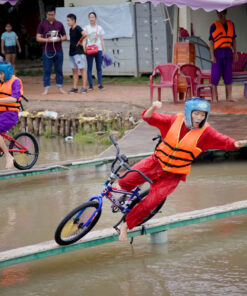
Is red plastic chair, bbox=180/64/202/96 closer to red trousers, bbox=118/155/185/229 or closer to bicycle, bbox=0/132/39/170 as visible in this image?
bicycle, bbox=0/132/39/170

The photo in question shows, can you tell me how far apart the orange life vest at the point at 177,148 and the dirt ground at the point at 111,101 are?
6.78 m

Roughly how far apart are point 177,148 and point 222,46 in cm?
769

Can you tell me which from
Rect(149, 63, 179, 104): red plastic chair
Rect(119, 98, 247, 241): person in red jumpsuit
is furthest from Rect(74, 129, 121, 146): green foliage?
Rect(119, 98, 247, 241): person in red jumpsuit

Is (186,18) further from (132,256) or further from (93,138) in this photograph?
(132,256)

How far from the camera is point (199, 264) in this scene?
7180mm

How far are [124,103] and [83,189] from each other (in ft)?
16.4

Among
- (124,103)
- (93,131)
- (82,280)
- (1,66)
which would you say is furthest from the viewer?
(124,103)

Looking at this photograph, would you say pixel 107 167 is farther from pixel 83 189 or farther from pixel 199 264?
pixel 199 264

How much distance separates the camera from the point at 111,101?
1541 cm

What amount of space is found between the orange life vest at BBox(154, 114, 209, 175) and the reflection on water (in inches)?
41.4

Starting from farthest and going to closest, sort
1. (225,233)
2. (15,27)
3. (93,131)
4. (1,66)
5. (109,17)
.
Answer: (15,27) < (109,17) < (93,131) < (1,66) < (225,233)

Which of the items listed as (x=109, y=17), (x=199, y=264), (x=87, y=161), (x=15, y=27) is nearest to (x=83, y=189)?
(x=87, y=161)

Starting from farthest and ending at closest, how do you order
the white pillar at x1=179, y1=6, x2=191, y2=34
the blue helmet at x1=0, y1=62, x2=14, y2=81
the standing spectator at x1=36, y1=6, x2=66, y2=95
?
the white pillar at x1=179, y1=6, x2=191, y2=34, the standing spectator at x1=36, y1=6, x2=66, y2=95, the blue helmet at x1=0, y1=62, x2=14, y2=81

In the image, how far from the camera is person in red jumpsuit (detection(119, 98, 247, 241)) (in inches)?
262
